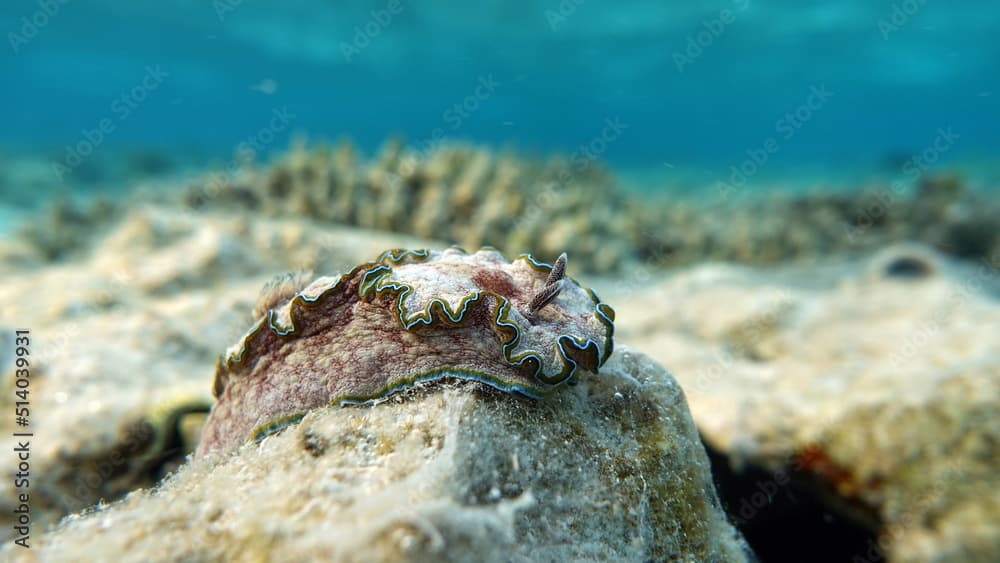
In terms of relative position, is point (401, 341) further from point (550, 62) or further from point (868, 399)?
point (550, 62)

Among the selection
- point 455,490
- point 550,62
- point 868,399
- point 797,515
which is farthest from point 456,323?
point 550,62

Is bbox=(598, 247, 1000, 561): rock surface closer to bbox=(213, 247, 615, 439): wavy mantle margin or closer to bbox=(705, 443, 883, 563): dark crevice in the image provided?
bbox=(705, 443, 883, 563): dark crevice

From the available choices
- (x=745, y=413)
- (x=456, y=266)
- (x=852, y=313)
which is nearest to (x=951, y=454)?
(x=745, y=413)

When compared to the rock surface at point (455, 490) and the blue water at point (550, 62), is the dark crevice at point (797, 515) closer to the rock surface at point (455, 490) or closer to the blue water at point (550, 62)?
the rock surface at point (455, 490)

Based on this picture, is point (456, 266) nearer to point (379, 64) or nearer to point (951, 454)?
point (951, 454)

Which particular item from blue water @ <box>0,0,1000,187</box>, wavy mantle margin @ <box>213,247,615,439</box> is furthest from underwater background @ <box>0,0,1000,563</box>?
blue water @ <box>0,0,1000,187</box>

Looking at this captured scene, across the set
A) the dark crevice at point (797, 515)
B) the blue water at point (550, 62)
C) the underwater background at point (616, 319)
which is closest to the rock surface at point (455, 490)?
the underwater background at point (616, 319)

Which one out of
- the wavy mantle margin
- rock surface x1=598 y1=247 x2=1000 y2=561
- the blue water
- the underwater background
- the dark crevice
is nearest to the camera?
the wavy mantle margin
